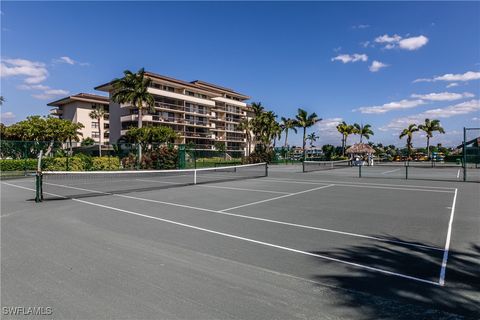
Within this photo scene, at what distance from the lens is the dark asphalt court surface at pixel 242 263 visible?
391 cm

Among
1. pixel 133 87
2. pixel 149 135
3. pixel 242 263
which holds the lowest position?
pixel 242 263

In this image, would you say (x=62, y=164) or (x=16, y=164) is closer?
(x=62, y=164)

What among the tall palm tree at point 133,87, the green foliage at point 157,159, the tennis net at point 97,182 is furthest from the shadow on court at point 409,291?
the tall palm tree at point 133,87

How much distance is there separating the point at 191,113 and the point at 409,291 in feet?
247

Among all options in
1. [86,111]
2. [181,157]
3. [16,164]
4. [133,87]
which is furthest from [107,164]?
[86,111]

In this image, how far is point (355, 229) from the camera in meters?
7.94

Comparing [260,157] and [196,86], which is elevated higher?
[196,86]

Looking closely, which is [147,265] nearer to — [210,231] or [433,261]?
[210,231]

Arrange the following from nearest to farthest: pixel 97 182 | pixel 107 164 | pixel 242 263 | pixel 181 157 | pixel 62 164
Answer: pixel 242 263
pixel 97 182
pixel 62 164
pixel 107 164
pixel 181 157

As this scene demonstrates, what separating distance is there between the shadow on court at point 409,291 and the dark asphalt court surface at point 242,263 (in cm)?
2

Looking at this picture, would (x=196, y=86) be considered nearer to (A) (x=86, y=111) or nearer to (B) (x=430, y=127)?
(A) (x=86, y=111)

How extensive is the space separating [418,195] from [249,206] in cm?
820

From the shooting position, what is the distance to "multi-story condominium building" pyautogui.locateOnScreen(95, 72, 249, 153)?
229 ft

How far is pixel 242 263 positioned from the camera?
17.9ft
